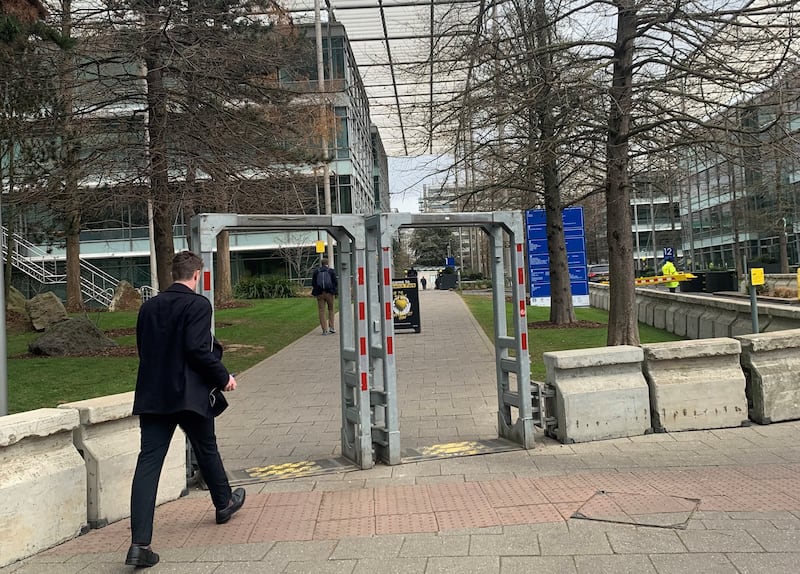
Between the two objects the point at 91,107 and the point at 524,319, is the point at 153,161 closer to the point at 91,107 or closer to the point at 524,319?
the point at 91,107

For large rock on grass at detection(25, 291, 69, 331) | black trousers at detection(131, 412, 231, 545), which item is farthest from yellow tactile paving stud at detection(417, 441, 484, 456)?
large rock on grass at detection(25, 291, 69, 331)

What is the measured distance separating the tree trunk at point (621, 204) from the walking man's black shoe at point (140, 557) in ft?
28.6

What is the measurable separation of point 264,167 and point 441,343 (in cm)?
559

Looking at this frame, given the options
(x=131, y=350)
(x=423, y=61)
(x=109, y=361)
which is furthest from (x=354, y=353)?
(x=131, y=350)

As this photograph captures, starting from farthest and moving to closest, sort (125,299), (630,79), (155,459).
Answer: (125,299)
(630,79)
(155,459)

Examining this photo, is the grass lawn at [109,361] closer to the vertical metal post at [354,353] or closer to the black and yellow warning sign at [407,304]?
the black and yellow warning sign at [407,304]

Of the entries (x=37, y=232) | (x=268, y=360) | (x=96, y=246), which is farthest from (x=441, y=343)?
(x=96, y=246)

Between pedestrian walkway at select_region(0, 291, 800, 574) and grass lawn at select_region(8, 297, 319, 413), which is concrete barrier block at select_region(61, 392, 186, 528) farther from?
grass lawn at select_region(8, 297, 319, 413)

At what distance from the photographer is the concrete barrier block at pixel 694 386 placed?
22.8 ft

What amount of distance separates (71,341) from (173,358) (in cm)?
1124

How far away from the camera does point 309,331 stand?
20.5 meters

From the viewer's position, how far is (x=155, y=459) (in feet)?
14.4

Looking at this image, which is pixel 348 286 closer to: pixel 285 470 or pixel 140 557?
pixel 285 470

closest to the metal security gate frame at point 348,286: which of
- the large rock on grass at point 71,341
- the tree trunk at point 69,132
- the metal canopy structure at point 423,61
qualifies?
the metal canopy structure at point 423,61
